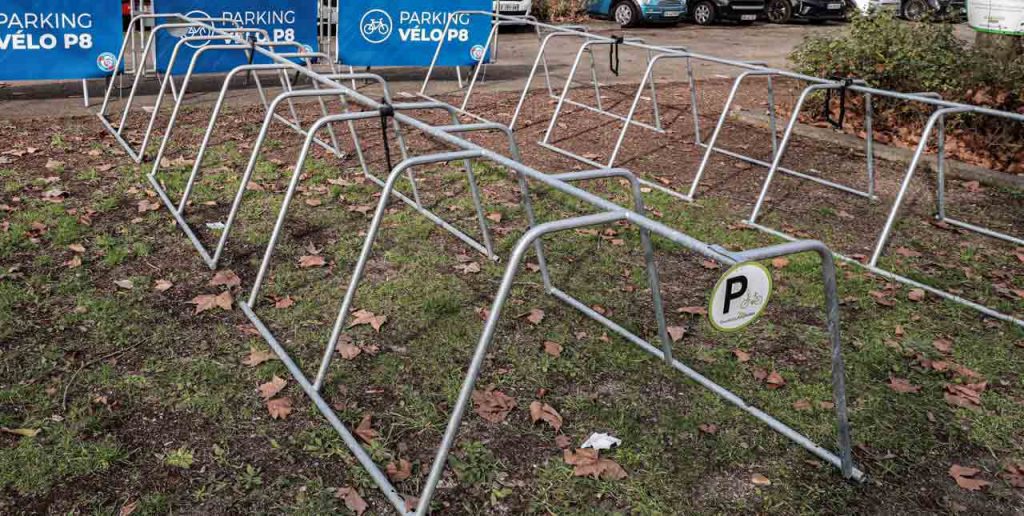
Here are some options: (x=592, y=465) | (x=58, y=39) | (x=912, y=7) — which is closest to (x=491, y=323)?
(x=592, y=465)

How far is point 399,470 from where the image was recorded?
11.0 ft

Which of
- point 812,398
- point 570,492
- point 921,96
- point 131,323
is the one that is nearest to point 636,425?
point 570,492

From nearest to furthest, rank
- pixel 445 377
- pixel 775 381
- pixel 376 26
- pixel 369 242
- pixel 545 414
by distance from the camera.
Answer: pixel 369 242 < pixel 545 414 < pixel 445 377 < pixel 775 381 < pixel 376 26

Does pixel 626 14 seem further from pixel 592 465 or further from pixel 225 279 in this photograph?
pixel 592 465

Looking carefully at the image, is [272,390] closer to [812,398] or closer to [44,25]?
[812,398]

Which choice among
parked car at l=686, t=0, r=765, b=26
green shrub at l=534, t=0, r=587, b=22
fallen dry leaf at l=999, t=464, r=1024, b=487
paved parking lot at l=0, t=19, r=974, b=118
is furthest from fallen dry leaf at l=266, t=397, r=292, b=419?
parked car at l=686, t=0, r=765, b=26

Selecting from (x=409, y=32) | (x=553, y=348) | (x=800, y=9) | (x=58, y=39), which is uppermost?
(x=800, y=9)

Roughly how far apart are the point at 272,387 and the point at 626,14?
669 inches

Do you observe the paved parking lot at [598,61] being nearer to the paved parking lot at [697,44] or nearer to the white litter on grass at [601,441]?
the paved parking lot at [697,44]

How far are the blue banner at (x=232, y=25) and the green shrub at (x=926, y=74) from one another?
220 inches

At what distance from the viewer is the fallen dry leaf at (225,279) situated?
4.83 meters

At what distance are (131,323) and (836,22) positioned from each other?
22.8 meters

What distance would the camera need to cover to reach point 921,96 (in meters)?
6.11

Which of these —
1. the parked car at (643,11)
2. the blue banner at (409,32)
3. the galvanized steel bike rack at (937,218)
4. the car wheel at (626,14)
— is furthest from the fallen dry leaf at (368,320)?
the car wheel at (626,14)
